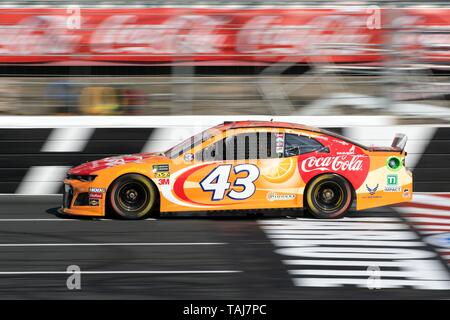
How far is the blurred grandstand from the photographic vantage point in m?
13.6

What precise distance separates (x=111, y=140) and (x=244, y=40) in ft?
8.82

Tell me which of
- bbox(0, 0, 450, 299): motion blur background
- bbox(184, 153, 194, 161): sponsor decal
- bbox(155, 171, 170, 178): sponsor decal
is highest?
bbox(0, 0, 450, 299): motion blur background

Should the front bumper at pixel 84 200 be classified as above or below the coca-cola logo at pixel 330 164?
below

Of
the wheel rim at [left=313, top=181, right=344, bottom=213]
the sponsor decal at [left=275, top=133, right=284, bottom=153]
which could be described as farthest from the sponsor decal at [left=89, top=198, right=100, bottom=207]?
the wheel rim at [left=313, top=181, right=344, bottom=213]

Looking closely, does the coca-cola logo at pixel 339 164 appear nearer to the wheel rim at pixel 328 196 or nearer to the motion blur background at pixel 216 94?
the wheel rim at pixel 328 196

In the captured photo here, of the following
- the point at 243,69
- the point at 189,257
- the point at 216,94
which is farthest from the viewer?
the point at 243,69

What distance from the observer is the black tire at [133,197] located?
11047 millimetres

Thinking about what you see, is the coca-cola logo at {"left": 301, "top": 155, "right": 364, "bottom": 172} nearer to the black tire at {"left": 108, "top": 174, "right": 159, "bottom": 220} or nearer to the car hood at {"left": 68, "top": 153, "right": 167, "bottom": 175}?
the car hood at {"left": 68, "top": 153, "right": 167, "bottom": 175}

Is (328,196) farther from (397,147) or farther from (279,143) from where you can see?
(397,147)

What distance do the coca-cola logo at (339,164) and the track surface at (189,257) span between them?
545 mm

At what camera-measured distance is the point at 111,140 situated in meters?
13.3

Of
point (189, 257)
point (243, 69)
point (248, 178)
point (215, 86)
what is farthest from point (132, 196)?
point (243, 69)

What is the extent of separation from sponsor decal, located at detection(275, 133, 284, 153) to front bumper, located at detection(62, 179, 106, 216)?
2118 mm

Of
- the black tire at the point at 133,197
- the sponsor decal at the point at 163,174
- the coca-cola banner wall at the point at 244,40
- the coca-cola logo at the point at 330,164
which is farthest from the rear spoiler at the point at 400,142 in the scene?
the black tire at the point at 133,197
